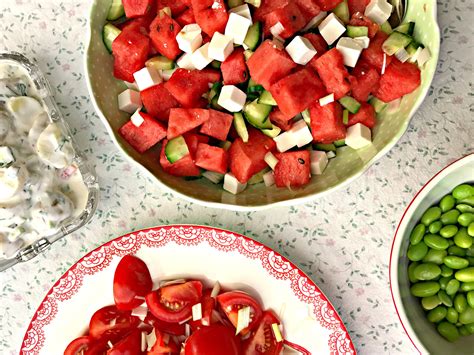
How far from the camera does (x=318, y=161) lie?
1.27 meters

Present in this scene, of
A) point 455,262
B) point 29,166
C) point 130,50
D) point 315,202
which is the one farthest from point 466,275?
point 29,166

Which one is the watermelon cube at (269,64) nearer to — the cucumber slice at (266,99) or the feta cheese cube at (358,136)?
the cucumber slice at (266,99)

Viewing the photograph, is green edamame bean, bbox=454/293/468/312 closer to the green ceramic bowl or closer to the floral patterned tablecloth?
the floral patterned tablecloth

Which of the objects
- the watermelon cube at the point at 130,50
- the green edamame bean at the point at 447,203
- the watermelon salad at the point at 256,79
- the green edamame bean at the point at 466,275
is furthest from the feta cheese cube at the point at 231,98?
the green edamame bean at the point at 466,275

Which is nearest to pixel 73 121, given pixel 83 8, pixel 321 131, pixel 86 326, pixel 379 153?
pixel 83 8

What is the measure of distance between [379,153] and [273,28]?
1.20ft

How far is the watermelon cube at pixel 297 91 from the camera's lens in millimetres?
1179

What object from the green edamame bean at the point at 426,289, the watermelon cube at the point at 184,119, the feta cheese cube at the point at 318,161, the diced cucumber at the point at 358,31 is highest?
the diced cucumber at the point at 358,31

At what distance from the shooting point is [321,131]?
1.23 m

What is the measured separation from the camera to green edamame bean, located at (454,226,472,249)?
4.19ft

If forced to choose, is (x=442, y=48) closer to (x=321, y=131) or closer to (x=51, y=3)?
(x=321, y=131)

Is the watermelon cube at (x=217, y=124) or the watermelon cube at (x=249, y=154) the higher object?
the watermelon cube at (x=217, y=124)

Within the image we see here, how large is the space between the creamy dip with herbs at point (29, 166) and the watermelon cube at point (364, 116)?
70cm

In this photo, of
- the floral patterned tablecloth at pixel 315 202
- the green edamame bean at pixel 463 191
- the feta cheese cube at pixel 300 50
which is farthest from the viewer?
the floral patterned tablecloth at pixel 315 202
